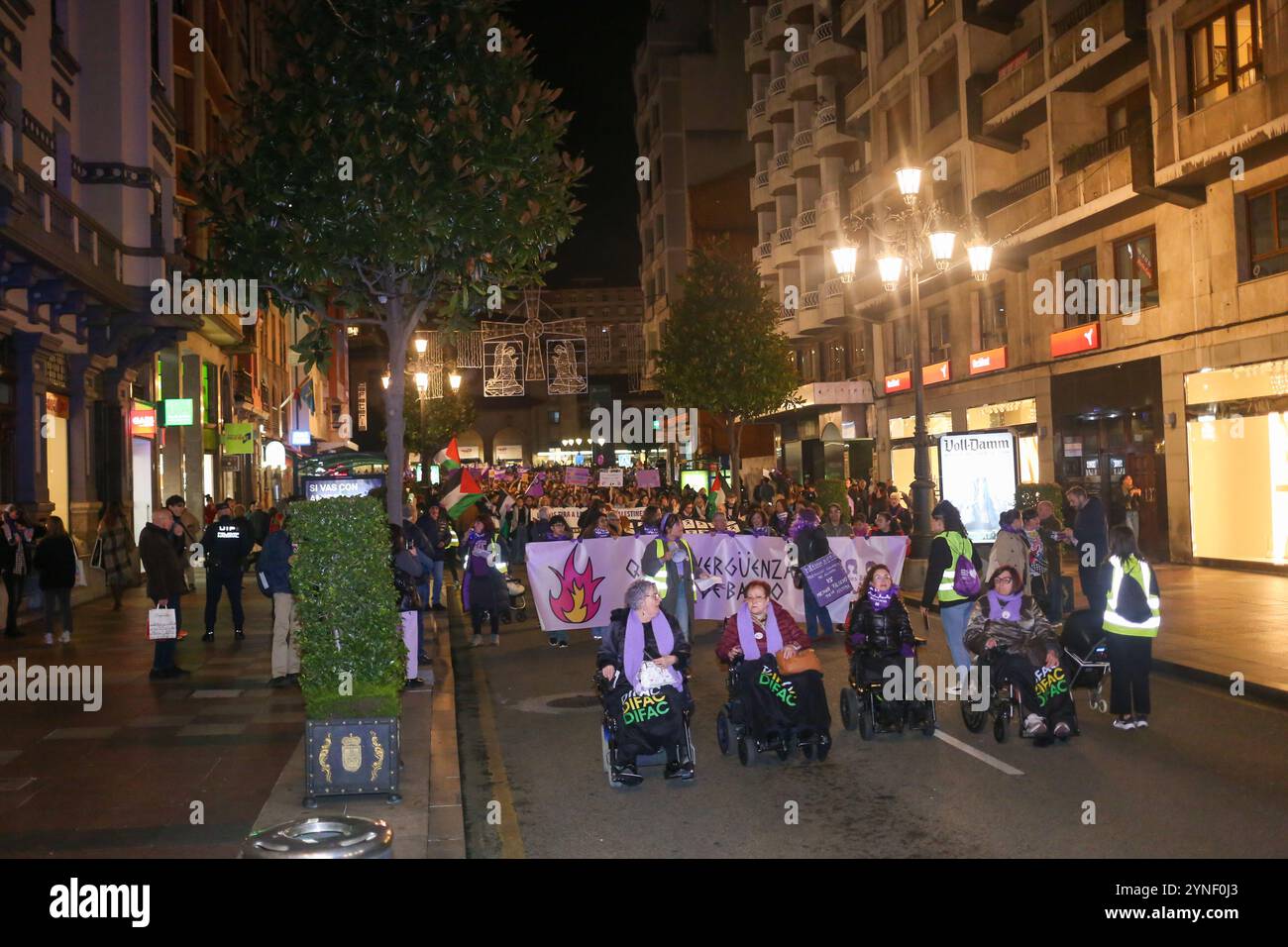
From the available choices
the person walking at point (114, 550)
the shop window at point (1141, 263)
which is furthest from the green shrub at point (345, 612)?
the shop window at point (1141, 263)

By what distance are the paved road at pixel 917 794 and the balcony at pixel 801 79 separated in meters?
37.1

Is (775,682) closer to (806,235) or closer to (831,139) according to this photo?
(831,139)

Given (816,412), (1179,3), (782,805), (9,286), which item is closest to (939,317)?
(816,412)

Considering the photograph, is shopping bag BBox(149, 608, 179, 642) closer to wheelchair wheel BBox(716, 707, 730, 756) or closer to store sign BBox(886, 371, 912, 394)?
wheelchair wheel BBox(716, 707, 730, 756)

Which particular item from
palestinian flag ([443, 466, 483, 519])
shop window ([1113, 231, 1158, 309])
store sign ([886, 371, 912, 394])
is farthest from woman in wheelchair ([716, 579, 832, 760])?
store sign ([886, 371, 912, 394])

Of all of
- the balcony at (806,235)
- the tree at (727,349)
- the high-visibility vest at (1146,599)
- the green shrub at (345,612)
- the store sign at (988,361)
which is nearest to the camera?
the green shrub at (345,612)

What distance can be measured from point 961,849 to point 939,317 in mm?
30445

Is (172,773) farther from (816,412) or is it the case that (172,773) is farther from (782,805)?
(816,412)

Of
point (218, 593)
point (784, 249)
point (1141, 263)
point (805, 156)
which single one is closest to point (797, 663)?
point (218, 593)

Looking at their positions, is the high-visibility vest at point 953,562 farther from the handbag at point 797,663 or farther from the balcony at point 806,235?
the balcony at point 806,235

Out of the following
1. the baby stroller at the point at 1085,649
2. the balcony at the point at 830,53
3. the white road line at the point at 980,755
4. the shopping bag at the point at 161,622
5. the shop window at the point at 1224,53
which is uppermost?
the balcony at the point at 830,53

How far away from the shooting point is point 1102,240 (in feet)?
85.3

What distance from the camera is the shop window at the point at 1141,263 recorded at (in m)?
24.2

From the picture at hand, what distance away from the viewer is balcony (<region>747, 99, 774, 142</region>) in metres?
50.4
